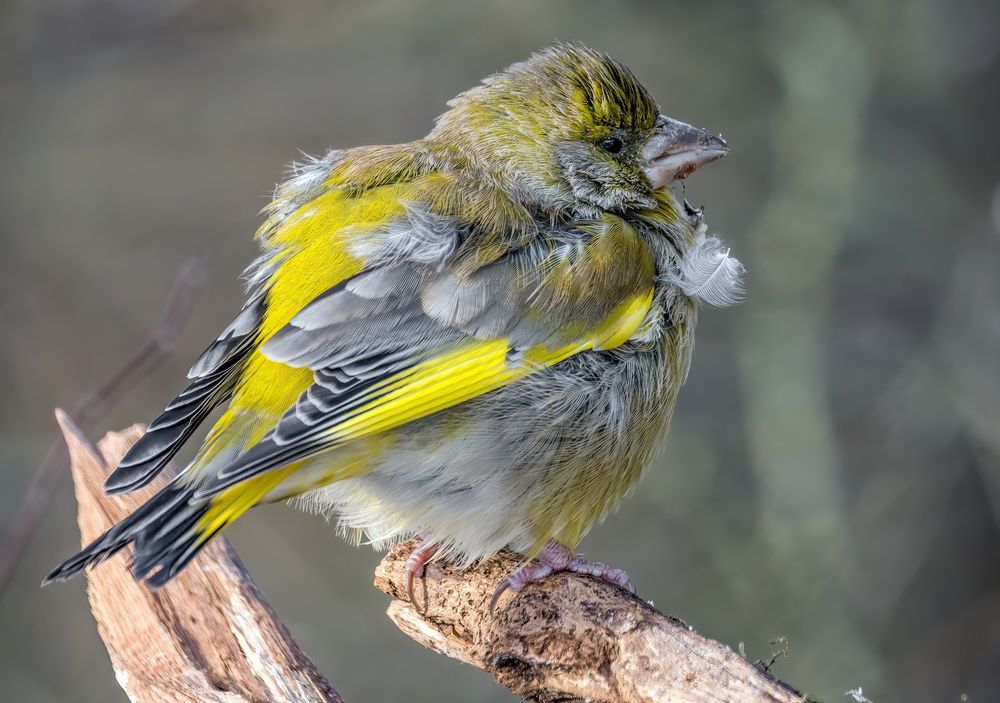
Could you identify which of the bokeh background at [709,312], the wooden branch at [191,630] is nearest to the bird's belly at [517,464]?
the wooden branch at [191,630]

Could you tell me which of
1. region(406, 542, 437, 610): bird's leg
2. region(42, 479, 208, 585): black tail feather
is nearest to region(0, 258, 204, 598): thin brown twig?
region(42, 479, 208, 585): black tail feather

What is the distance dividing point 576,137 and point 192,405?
1601 mm

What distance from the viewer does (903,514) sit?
670cm

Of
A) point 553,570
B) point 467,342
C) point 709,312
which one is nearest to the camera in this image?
point 467,342

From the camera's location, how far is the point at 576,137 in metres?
4.23

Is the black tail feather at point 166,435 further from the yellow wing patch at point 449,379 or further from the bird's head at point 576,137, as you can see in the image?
the bird's head at point 576,137

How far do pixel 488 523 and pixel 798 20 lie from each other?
399cm

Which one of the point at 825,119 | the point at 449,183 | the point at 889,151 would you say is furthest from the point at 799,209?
the point at 449,183

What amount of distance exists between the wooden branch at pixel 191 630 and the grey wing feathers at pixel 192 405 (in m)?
0.40

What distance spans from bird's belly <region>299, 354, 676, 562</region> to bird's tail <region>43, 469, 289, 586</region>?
376 millimetres

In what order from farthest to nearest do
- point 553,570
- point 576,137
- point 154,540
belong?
point 576,137
point 553,570
point 154,540

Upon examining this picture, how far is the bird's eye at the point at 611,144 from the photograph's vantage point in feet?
14.0

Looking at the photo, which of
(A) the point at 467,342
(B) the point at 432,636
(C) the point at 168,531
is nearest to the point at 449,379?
(A) the point at 467,342

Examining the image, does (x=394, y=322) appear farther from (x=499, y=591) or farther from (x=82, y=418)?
(x=82, y=418)
